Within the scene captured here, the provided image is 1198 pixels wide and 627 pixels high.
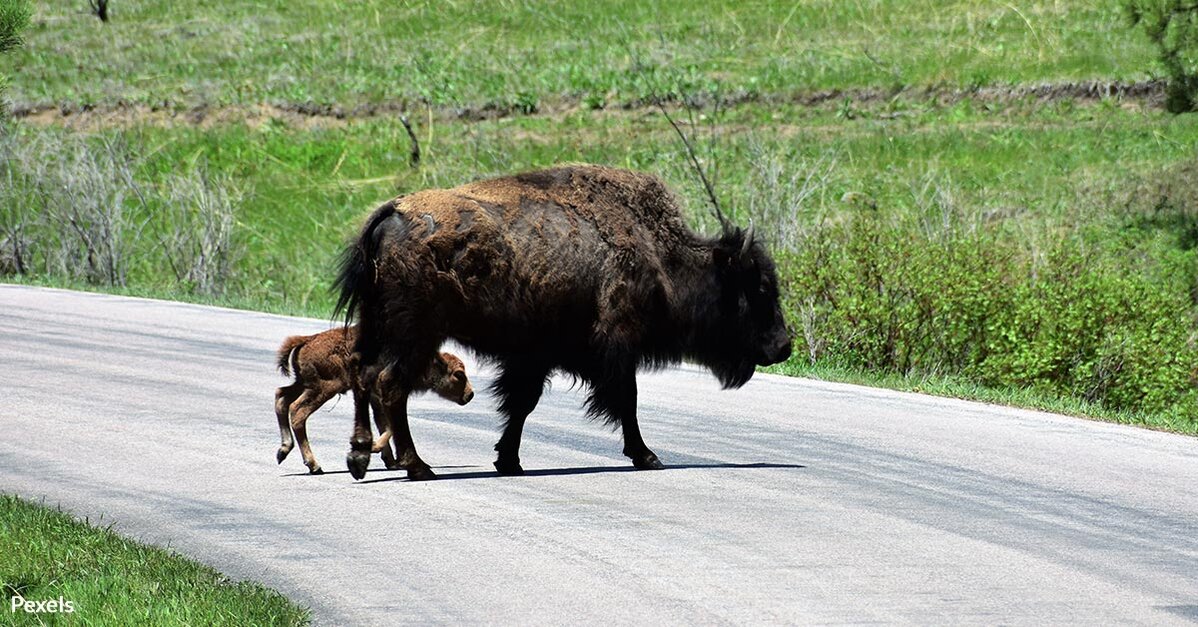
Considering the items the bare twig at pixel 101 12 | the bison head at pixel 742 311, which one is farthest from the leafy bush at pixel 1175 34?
the bare twig at pixel 101 12

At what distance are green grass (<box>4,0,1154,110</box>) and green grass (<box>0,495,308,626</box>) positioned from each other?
35.7 metres

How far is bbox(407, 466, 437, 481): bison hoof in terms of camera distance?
11.1m

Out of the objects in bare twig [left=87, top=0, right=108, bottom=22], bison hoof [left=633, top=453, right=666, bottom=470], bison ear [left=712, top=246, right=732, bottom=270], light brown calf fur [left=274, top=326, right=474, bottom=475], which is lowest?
bison hoof [left=633, top=453, right=666, bottom=470]

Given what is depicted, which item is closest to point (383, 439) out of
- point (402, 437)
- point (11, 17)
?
point (402, 437)

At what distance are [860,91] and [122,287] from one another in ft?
82.1

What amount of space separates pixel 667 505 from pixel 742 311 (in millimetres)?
2046

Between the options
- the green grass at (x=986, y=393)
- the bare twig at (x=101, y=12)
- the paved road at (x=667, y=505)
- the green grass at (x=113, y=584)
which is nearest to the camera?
the green grass at (x=113, y=584)

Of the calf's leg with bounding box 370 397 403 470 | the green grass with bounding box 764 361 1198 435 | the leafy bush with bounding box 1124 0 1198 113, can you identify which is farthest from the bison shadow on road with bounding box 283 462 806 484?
the leafy bush with bounding box 1124 0 1198 113

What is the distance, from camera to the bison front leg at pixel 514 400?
11.4m

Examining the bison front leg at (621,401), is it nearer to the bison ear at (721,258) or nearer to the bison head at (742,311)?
the bison head at (742,311)

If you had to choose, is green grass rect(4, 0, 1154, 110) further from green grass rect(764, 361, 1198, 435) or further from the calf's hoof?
the calf's hoof

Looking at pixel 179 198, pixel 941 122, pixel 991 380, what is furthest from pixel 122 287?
pixel 941 122

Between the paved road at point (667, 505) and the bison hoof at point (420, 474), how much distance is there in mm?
108

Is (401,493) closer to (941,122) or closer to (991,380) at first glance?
(991,380)
